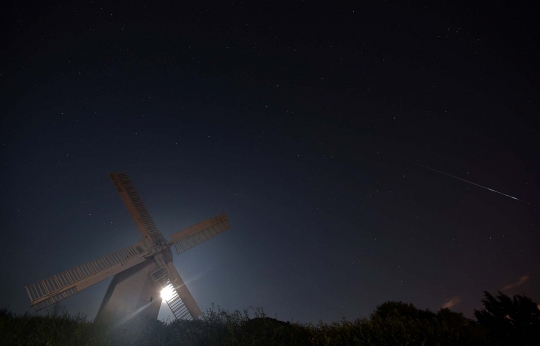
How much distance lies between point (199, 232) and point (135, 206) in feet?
19.3

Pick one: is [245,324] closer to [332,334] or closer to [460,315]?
[332,334]

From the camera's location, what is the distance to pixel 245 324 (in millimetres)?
12156

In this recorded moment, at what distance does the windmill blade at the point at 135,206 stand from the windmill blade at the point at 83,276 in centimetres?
211

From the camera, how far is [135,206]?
20.5 m

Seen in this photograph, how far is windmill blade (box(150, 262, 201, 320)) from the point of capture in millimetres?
17375

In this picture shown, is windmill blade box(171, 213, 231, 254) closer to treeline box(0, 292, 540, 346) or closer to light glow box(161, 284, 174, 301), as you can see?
light glow box(161, 284, 174, 301)

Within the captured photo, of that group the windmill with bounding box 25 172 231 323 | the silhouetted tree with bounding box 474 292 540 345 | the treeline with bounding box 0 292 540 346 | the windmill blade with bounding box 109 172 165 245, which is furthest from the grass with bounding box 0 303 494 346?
the silhouetted tree with bounding box 474 292 540 345

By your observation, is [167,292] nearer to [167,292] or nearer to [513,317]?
[167,292]

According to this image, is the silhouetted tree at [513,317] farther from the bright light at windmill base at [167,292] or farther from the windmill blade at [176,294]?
the bright light at windmill base at [167,292]

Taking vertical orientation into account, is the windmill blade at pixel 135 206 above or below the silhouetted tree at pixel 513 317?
above

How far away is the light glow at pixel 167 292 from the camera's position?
17828 millimetres

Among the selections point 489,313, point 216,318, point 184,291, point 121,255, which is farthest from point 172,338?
point 489,313

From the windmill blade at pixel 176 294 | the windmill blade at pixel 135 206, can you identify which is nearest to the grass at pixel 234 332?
the windmill blade at pixel 176 294

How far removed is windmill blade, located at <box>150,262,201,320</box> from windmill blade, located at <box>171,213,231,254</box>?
2.29 meters
